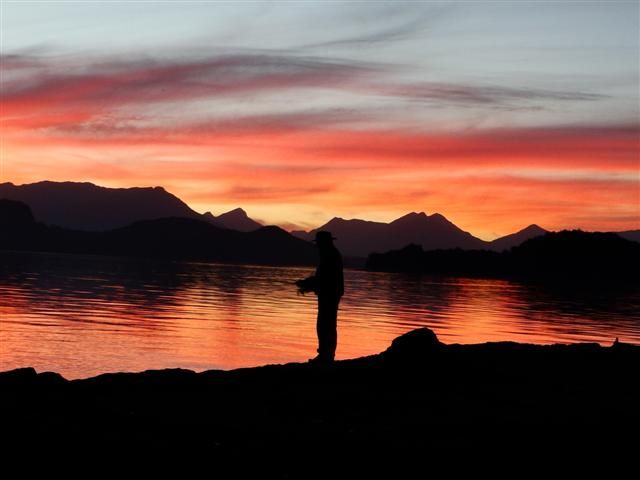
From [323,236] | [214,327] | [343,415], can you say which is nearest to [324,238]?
[323,236]

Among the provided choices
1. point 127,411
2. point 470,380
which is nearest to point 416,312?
point 470,380

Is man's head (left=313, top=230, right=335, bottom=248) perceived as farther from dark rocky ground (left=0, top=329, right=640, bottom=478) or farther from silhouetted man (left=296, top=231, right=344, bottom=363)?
dark rocky ground (left=0, top=329, right=640, bottom=478)

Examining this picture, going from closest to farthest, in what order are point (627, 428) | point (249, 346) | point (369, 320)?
point (627, 428), point (249, 346), point (369, 320)

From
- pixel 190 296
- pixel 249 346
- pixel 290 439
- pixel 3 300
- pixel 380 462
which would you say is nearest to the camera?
pixel 380 462

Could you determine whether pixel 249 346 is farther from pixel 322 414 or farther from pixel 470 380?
pixel 322 414

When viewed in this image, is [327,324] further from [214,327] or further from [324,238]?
[214,327]

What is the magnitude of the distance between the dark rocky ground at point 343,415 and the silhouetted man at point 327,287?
808mm

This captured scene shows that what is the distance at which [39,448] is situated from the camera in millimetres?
9250

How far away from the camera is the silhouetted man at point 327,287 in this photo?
16.9 meters

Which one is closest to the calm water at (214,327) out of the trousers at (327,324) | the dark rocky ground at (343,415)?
the trousers at (327,324)

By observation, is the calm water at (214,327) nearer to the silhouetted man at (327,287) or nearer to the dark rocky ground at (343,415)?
the silhouetted man at (327,287)

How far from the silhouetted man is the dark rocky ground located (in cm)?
81

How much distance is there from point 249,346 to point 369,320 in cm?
1521

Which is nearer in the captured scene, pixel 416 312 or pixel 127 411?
pixel 127 411
